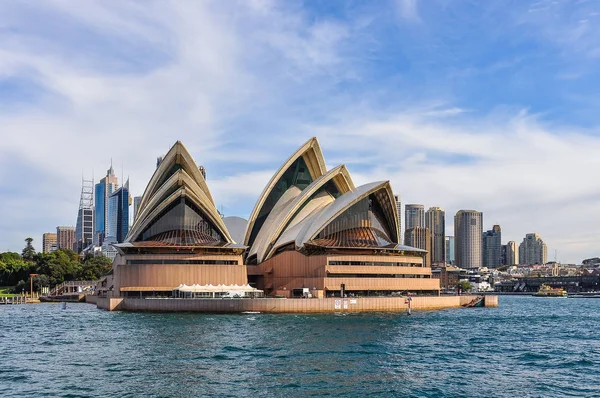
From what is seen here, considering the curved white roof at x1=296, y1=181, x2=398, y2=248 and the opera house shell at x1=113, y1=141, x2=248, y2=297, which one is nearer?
the opera house shell at x1=113, y1=141, x2=248, y2=297

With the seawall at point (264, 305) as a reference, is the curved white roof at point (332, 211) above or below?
above

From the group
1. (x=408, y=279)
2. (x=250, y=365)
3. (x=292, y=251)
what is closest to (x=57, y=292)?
(x=292, y=251)

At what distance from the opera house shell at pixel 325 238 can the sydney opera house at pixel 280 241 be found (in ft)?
0.40

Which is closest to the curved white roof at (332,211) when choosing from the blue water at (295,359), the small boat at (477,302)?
the small boat at (477,302)

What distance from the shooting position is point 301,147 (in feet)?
281

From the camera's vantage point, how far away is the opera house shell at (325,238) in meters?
75.1

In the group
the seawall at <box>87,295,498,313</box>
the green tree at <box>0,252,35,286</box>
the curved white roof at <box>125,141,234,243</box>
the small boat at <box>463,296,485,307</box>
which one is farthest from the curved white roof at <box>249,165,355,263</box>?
the green tree at <box>0,252,35,286</box>

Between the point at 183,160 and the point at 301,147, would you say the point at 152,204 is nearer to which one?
the point at 183,160

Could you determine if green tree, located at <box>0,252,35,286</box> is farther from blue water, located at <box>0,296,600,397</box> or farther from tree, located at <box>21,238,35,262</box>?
blue water, located at <box>0,296,600,397</box>

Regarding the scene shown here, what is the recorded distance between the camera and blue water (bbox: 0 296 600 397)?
27.2m

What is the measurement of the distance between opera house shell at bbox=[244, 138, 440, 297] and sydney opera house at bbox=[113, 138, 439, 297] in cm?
Result: 12

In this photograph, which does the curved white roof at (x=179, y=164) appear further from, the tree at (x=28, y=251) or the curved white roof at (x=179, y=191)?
A: the tree at (x=28, y=251)

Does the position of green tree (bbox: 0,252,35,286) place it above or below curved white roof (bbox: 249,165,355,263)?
below

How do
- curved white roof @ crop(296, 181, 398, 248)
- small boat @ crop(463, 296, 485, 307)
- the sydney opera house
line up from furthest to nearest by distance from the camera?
small boat @ crop(463, 296, 485, 307) < curved white roof @ crop(296, 181, 398, 248) < the sydney opera house
